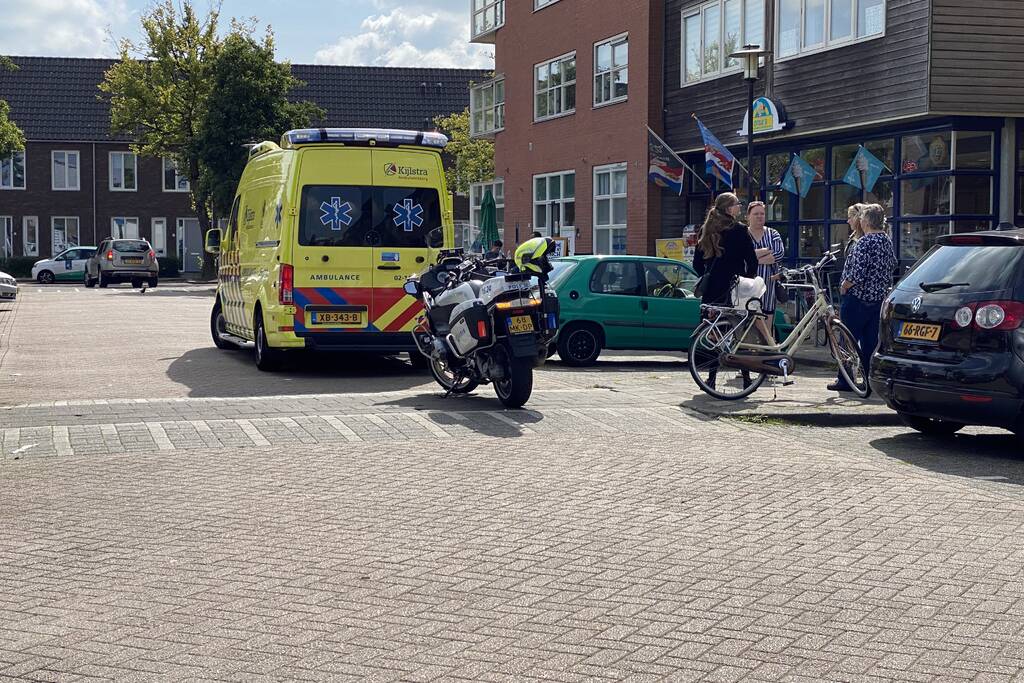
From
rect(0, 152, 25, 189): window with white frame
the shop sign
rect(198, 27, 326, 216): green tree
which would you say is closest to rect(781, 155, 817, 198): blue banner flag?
the shop sign

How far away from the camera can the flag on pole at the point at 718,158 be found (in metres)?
24.3

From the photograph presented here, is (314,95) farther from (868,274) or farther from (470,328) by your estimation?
(470,328)

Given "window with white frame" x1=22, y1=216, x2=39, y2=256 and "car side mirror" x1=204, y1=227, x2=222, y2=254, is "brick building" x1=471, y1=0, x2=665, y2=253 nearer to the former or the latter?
"car side mirror" x1=204, y1=227, x2=222, y2=254

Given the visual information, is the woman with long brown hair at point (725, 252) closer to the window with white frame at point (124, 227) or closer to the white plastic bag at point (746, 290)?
the white plastic bag at point (746, 290)

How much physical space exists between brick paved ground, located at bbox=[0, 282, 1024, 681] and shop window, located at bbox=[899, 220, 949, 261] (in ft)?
32.4

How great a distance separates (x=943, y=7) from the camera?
63.2ft

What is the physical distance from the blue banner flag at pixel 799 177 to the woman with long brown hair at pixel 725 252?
433 inches

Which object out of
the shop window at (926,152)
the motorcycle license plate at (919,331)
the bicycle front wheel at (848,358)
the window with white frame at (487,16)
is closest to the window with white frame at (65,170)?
the window with white frame at (487,16)

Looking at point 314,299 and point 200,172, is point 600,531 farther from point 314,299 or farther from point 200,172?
point 200,172

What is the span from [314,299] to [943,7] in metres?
10.5

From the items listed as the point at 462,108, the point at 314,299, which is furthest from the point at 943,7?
the point at 462,108

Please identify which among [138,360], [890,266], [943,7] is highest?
[943,7]

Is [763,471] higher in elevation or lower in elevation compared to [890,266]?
lower

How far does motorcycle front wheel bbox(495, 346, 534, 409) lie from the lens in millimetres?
11023
